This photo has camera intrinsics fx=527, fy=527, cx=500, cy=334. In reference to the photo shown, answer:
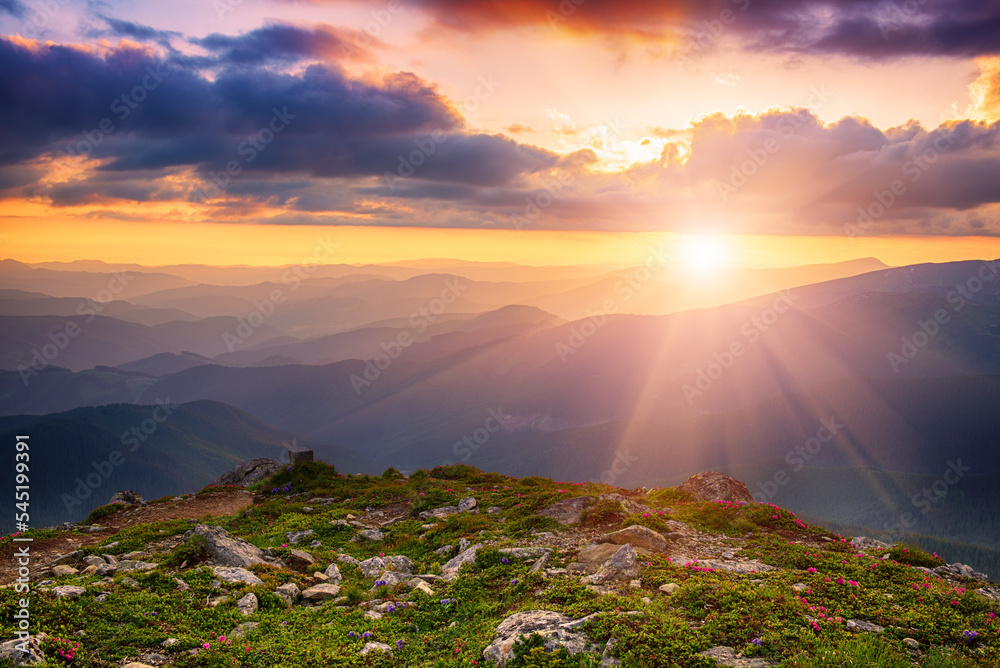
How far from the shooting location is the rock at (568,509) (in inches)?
962

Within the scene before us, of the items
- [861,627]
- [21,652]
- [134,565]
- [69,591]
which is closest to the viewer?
[21,652]

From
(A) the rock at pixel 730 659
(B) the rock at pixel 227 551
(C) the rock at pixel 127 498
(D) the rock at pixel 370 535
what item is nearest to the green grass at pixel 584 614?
(A) the rock at pixel 730 659

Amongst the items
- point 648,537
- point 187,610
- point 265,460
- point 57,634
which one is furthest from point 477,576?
point 265,460

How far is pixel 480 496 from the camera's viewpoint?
105 feet

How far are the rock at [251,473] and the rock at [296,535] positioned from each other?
1566 cm

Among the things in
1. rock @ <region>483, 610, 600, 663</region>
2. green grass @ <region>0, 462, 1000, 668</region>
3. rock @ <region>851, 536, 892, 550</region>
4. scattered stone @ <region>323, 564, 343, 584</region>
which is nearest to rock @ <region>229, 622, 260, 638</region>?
green grass @ <region>0, 462, 1000, 668</region>

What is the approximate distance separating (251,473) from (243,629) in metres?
30.8

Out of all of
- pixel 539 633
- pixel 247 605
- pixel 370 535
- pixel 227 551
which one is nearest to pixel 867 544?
pixel 539 633

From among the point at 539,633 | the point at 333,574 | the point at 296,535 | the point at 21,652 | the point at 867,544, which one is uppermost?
the point at 21,652

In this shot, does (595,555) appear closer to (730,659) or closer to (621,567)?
(621,567)

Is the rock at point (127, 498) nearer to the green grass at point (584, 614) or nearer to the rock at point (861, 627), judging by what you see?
the green grass at point (584, 614)

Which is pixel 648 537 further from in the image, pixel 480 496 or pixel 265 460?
pixel 265 460

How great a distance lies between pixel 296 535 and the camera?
2612cm

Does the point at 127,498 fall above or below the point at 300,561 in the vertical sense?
below
